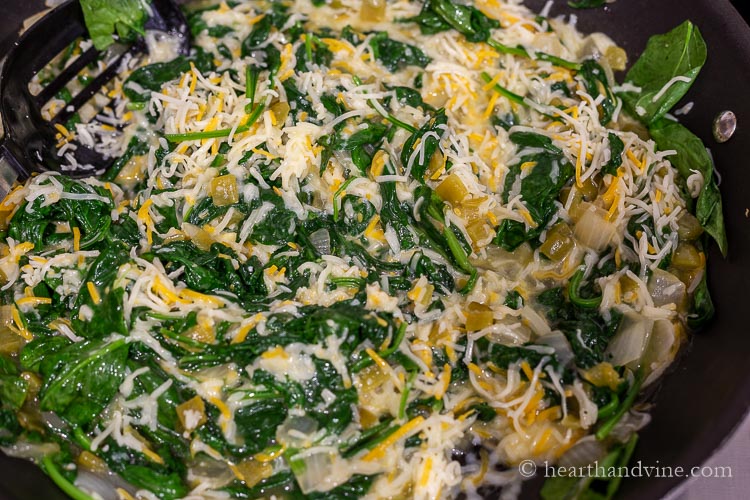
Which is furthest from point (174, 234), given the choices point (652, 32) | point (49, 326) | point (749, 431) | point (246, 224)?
point (749, 431)

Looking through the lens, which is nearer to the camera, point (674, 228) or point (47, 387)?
point (47, 387)

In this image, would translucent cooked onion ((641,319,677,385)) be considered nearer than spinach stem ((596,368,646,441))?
No

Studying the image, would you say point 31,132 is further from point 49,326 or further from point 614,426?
point 614,426

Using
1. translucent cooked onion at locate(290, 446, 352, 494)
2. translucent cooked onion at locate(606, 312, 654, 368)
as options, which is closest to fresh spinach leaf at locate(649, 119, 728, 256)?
translucent cooked onion at locate(606, 312, 654, 368)

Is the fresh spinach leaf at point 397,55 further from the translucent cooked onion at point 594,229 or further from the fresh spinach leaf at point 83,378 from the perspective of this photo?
the fresh spinach leaf at point 83,378

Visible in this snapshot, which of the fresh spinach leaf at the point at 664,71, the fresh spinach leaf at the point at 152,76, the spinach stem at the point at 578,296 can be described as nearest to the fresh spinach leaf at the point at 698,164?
the fresh spinach leaf at the point at 664,71

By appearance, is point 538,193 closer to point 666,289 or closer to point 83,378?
point 666,289

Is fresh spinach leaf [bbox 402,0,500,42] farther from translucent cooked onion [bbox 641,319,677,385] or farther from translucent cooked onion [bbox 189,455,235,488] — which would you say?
translucent cooked onion [bbox 189,455,235,488]
